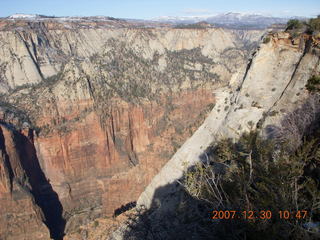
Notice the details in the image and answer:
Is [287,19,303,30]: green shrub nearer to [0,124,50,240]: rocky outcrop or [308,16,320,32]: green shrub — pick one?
[308,16,320,32]: green shrub

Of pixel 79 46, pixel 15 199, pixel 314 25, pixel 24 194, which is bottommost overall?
pixel 15 199

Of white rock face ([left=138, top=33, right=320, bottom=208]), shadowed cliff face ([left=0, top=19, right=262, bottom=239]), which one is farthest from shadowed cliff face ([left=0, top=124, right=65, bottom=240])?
white rock face ([left=138, top=33, right=320, bottom=208])

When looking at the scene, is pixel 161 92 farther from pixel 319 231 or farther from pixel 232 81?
pixel 319 231

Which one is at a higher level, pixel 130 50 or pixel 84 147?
pixel 130 50

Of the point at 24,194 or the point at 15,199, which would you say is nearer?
the point at 15,199

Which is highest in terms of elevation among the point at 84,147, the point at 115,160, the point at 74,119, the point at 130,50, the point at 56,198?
the point at 130,50

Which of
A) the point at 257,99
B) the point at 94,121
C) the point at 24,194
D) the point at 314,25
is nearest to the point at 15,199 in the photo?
the point at 24,194

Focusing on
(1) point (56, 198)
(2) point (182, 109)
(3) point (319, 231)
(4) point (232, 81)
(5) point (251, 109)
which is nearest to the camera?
(3) point (319, 231)

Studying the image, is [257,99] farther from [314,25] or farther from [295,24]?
[295,24]

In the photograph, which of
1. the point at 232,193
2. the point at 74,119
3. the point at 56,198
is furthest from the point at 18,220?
the point at 232,193
